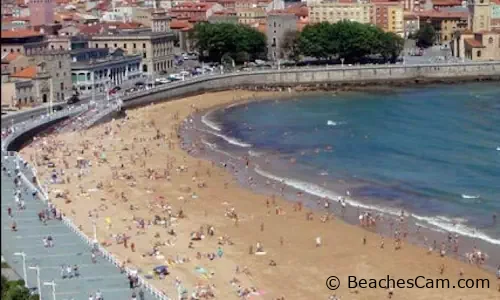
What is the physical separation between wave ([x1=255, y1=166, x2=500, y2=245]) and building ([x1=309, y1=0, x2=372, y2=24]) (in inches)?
2720

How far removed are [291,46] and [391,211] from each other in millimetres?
62949

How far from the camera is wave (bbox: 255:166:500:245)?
30938 mm

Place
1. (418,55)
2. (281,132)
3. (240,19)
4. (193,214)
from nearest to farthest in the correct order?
1. (193,214)
2. (281,132)
3. (418,55)
4. (240,19)

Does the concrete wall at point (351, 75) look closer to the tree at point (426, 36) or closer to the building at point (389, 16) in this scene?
the tree at point (426, 36)

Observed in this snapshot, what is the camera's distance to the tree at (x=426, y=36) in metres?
109

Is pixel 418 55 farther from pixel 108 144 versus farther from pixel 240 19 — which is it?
pixel 108 144

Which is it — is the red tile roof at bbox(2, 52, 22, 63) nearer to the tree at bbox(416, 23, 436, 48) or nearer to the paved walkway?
the paved walkway

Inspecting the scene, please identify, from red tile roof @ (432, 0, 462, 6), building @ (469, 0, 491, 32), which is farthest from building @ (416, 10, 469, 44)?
red tile roof @ (432, 0, 462, 6)

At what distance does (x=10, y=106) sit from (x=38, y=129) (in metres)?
6.02

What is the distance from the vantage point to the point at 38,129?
178 ft

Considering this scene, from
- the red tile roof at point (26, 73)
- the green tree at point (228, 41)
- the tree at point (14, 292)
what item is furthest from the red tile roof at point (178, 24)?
the tree at point (14, 292)

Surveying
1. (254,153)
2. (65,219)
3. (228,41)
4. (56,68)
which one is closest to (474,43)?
(228,41)

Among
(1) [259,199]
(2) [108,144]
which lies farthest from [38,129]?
(1) [259,199]

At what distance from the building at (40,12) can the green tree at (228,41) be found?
18549 mm
